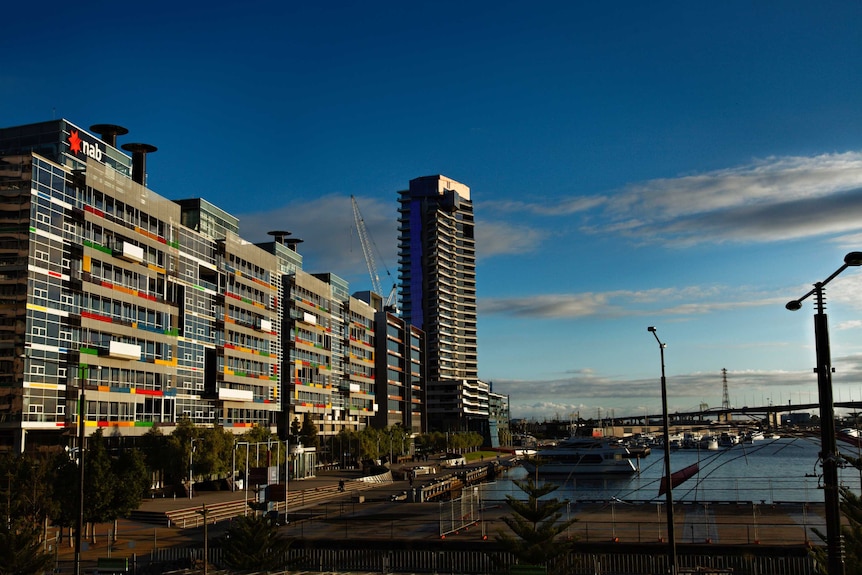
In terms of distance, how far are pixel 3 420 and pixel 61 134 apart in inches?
1118

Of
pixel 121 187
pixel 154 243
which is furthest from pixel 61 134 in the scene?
pixel 154 243

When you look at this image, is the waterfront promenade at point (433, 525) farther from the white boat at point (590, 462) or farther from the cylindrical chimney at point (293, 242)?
the white boat at point (590, 462)

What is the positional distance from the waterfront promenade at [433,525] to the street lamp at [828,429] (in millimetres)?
36652

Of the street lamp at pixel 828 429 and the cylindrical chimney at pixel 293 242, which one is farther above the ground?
the cylindrical chimney at pixel 293 242

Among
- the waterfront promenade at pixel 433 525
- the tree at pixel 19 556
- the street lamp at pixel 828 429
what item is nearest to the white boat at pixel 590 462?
the waterfront promenade at pixel 433 525

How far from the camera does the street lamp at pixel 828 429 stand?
1711 cm

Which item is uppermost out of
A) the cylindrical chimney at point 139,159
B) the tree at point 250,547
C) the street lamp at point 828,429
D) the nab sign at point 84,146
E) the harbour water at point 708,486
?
the cylindrical chimney at point 139,159

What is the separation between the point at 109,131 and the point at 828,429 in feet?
296

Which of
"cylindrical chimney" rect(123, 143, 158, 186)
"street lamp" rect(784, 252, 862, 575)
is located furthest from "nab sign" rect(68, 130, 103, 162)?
"street lamp" rect(784, 252, 862, 575)

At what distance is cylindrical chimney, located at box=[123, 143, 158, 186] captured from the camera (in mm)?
99312

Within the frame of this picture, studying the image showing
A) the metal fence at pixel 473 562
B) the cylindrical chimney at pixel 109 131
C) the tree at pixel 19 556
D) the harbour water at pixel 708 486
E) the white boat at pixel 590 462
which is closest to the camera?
the tree at pixel 19 556

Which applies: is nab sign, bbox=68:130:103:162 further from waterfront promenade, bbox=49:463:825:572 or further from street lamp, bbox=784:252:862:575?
street lamp, bbox=784:252:862:575

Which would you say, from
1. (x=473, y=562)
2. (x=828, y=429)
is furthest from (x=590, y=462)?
(x=828, y=429)

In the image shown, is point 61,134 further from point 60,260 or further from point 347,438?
point 347,438
